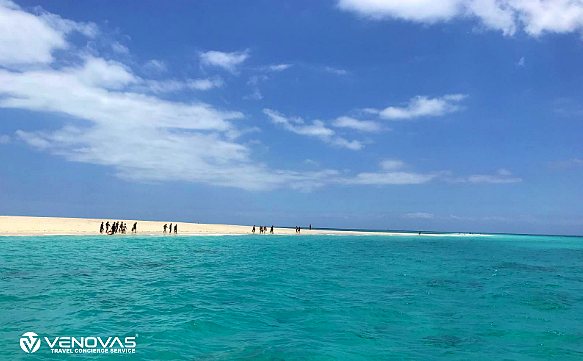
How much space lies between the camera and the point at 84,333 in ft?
43.8

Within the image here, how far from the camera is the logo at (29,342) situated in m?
11.6

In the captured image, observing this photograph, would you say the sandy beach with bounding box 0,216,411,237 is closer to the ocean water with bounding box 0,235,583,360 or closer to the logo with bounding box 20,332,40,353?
the ocean water with bounding box 0,235,583,360

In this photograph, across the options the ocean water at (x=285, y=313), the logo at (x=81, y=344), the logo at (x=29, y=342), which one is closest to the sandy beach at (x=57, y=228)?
the ocean water at (x=285, y=313)

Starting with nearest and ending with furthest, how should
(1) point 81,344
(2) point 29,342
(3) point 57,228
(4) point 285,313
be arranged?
(2) point 29,342 → (1) point 81,344 → (4) point 285,313 → (3) point 57,228

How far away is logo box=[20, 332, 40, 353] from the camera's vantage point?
38.1ft

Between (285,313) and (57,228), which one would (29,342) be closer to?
(285,313)

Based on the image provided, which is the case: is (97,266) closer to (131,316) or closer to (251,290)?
(251,290)

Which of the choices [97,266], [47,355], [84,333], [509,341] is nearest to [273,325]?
[84,333]

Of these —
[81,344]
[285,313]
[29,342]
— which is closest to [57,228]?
[285,313]

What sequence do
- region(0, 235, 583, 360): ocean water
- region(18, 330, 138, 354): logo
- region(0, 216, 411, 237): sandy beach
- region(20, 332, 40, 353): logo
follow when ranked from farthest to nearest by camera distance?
region(0, 216, 411, 237): sandy beach, region(0, 235, 583, 360): ocean water, region(18, 330, 138, 354): logo, region(20, 332, 40, 353): logo

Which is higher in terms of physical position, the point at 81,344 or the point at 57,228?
the point at 57,228

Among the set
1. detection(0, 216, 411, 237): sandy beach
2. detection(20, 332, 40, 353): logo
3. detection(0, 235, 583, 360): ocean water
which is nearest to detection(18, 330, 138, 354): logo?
detection(20, 332, 40, 353): logo

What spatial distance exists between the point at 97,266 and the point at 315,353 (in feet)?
75.5

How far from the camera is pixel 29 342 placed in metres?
12.1
